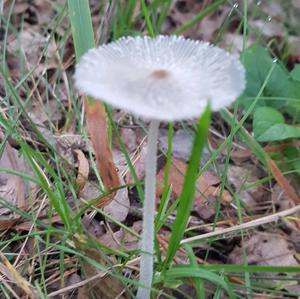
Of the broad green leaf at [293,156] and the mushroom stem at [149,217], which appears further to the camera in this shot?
the broad green leaf at [293,156]

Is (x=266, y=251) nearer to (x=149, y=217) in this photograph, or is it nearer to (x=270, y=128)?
(x=270, y=128)

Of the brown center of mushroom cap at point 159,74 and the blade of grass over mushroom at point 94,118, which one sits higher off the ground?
the brown center of mushroom cap at point 159,74

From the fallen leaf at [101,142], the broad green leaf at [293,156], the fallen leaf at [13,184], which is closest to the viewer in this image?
the fallen leaf at [101,142]

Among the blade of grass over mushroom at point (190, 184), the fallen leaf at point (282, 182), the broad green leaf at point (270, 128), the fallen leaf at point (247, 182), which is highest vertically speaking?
the blade of grass over mushroom at point (190, 184)

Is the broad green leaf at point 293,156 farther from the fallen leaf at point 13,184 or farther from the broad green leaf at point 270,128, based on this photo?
the fallen leaf at point 13,184

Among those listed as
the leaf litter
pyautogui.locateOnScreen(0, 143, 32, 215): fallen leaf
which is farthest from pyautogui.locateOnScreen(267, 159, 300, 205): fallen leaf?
pyautogui.locateOnScreen(0, 143, 32, 215): fallen leaf

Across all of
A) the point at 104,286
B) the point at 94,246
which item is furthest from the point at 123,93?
the point at 104,286

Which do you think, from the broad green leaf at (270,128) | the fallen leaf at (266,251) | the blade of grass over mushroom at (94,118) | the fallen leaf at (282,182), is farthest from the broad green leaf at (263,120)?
the blade of grass over mushroom at (94,118)
